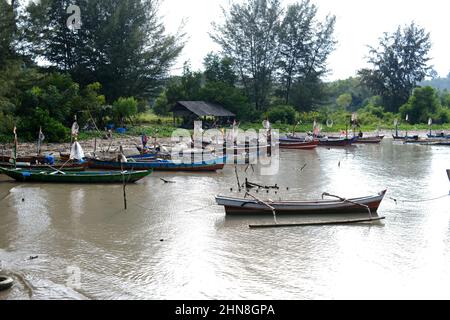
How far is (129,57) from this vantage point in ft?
134

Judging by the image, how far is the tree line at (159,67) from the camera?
31.0m

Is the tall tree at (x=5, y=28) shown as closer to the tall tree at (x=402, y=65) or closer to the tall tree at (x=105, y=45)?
the tall tree at (x=105, y=45)

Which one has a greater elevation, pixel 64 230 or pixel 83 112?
pixel 83 112

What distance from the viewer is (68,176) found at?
20.8 m

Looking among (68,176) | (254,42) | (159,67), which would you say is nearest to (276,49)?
(254,42)

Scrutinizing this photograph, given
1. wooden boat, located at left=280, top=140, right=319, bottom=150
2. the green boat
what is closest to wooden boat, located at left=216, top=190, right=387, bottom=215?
the green boat

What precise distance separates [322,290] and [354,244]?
3.33m

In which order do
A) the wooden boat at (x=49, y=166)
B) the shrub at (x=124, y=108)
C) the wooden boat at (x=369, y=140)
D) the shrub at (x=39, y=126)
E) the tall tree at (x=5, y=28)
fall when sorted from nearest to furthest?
the wooden boat at (x=49, y=166)
the tall tree at (x=5, y=28)
the shrub at (x=39, y=126)
the shrub at (x=124, y=108)
the wooden boat at (x=369, y=140)

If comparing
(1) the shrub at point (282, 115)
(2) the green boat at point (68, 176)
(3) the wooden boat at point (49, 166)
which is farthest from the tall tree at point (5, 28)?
(1) the shrub at point (282, 115)

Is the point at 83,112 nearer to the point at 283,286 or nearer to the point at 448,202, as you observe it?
the point at 448,202

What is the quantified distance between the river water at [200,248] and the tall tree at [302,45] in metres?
33.1

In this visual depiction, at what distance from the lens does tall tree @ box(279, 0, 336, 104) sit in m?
52.3
